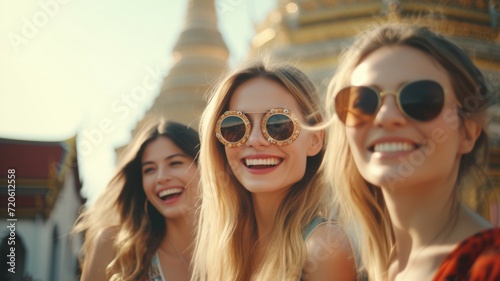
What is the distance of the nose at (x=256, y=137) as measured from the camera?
2.15m

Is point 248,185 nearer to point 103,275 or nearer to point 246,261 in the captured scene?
point 246,261

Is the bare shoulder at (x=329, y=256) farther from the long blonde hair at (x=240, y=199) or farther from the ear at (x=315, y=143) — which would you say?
the ear at (x=315, y=143)

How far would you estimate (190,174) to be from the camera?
3.02 m

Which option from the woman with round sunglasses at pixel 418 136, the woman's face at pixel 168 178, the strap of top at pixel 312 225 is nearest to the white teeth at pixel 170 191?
the woman's face at pixel 168 178

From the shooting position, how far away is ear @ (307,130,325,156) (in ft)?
7.57

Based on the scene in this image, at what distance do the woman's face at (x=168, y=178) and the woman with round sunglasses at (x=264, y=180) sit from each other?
1.80 feet

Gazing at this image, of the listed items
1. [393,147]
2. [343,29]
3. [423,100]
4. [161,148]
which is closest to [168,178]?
[161,148]

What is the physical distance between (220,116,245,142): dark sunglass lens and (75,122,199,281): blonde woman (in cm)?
82

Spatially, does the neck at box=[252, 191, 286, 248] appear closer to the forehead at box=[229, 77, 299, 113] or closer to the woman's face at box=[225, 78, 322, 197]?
the woman's face at box=[225, 78, 322, 197]

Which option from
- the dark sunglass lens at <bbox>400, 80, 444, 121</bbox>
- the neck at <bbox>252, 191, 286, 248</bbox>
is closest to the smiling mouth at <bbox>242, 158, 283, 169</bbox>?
the neck at <bbox>252, 191, 286, 248</bbox>

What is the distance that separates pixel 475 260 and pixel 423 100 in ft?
1.40

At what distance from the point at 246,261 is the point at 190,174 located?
85 centimetres

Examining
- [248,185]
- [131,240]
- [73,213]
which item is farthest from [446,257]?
[73,213]

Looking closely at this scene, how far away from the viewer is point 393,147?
1.68m
